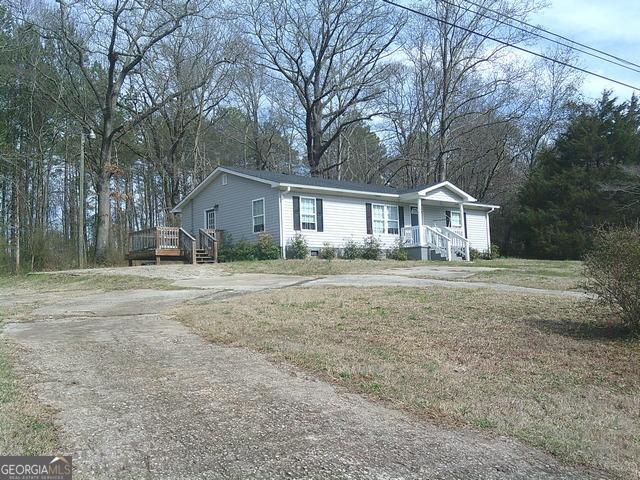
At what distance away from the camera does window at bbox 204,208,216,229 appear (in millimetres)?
27013

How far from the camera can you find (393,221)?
89.4ft

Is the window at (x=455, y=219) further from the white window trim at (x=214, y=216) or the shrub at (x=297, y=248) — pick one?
the white window trim at (x=214, y=216)

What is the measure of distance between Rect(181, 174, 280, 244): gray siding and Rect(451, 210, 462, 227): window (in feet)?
36.8

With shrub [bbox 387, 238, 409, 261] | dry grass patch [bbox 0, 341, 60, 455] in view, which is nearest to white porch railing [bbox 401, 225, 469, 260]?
shrub [bbox 387, 238, 409, 261]

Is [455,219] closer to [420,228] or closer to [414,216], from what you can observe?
[414,216]

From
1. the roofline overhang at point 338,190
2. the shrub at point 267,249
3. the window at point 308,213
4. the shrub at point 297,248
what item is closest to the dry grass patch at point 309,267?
the shrub at point 267,249

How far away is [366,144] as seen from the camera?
159ft

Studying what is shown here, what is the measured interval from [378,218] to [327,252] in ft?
13.5

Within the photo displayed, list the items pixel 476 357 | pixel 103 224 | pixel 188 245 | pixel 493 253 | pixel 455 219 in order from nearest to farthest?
pixel 476 357, pixel 188 245, pixel 103 224, pixel 455 219, pixel 493 253

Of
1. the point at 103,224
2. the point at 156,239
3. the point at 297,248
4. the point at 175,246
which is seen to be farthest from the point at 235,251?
the point at 103,224

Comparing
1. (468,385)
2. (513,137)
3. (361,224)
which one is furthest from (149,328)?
(513,137)

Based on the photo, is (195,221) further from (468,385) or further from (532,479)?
(532,479)

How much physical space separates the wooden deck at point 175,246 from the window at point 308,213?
3.76 metres

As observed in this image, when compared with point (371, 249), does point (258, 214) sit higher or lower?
higher
